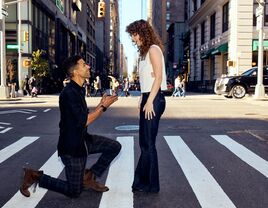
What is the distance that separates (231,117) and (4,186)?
33.6 ft

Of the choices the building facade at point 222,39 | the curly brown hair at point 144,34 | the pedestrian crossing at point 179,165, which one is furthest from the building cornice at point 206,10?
the curly brown hair at point 144,34

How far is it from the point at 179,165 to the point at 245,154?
1.69m

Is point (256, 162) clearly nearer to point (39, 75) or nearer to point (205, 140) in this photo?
point (205, 140)

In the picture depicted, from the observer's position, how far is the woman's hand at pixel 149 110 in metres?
4.73

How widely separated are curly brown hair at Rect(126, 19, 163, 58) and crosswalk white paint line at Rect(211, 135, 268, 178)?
2738mm

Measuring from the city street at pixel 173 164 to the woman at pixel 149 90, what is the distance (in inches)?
14.8

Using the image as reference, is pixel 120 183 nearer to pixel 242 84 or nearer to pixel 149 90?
pixel 149 90

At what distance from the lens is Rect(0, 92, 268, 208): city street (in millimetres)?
4746

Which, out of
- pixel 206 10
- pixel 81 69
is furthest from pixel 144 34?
pixel 206 10

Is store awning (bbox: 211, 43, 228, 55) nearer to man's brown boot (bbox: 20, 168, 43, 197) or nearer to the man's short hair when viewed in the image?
the man's short hair

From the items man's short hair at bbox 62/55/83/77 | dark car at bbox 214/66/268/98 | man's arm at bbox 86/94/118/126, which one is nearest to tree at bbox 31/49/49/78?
dark car at bbox 214/66/268/98

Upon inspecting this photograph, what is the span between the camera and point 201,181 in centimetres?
561

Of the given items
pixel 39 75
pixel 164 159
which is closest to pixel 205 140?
pixel 164 159

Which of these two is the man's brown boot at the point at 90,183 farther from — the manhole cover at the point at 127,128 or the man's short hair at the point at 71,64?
the manhole cover at the point at 127,128
